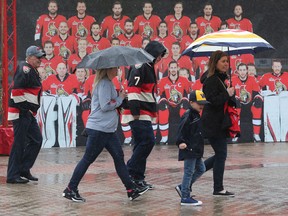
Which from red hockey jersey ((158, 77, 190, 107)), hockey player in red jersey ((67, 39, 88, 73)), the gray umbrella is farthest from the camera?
red hockey jersey ((158, 77, 190, 107))

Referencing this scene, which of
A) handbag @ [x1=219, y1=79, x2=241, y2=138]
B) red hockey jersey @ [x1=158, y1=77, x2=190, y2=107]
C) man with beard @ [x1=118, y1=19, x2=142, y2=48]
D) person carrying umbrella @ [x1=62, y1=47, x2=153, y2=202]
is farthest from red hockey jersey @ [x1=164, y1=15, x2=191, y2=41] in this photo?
person carrying umbrella @ [x1=62, y1=47, x2=153, y2=202]

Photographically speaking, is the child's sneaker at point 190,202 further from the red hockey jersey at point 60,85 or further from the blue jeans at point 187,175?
the red hockey jersey at point 60,85

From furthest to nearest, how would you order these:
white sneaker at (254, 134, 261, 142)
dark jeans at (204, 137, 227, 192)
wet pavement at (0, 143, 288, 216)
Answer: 1. white sneaker at (254, 134, 261, 142)
2. dark jeans at (204, 137, 227, 192)
3. wet pavement at (0, 143, 288, 216)

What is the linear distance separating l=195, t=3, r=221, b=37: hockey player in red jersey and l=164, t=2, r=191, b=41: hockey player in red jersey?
279 mm

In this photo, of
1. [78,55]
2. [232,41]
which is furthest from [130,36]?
[232,41]

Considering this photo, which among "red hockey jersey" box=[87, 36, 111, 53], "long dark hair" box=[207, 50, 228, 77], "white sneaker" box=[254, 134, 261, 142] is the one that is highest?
"red hockey jersey" box=[87, 36, 111, 53]

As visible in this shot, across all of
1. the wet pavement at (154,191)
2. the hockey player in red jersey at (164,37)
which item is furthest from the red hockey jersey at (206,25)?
the wet pavement at (154,191)

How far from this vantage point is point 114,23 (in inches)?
629

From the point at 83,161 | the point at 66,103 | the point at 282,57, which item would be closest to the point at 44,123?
the point at 66,103

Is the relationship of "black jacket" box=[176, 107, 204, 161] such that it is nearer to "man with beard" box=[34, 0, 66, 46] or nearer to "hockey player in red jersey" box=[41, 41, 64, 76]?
"hockey player in red jersey" box=[41, 41, 64, 76]

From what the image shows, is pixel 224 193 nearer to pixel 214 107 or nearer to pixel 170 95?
pixel 214 107

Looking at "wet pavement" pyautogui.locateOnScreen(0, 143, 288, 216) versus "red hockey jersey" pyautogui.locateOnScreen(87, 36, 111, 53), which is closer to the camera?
"wet pavement" pyautogui.locateOnScreen(0, 143, 288, 216)

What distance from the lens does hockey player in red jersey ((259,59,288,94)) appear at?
1667 cm

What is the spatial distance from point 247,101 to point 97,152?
8307 mm
